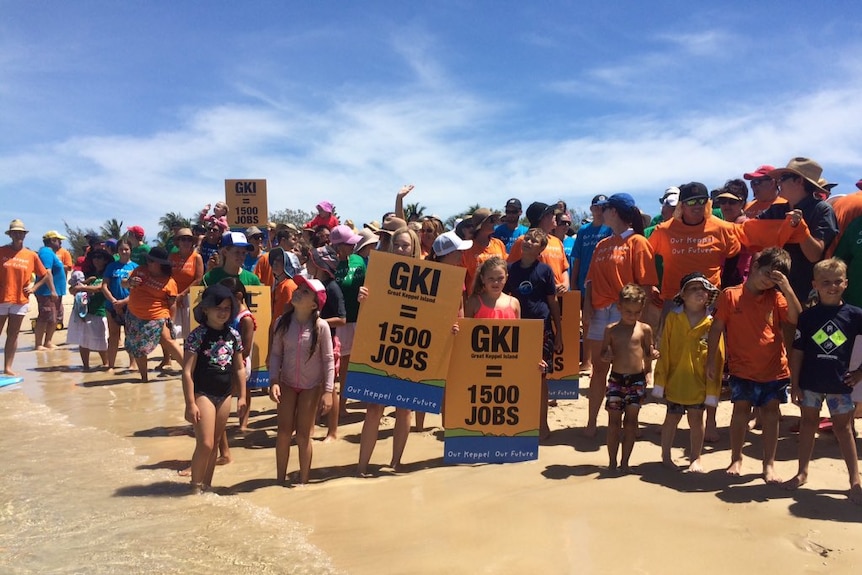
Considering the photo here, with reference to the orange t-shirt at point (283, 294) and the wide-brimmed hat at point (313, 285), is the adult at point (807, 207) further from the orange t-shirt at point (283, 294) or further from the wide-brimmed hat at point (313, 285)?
the orange t-shirt at point (283, 294)

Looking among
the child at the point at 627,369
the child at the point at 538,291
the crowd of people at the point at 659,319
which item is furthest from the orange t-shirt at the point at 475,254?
the child at the point at 627,369

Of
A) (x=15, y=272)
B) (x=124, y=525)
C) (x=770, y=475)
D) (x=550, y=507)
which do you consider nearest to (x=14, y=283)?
(x=15, y=272)

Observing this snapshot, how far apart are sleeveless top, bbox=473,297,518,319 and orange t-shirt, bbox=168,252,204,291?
5355 millimetres

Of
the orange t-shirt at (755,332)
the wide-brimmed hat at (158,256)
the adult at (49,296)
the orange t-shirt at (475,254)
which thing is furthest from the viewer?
the adult at (49,296)

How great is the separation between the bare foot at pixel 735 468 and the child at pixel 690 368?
8.6 inches

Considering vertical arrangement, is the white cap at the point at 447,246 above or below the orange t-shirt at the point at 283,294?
above

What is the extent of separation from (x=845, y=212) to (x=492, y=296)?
3.38 meters

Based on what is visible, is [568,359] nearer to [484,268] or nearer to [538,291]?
[538,291]

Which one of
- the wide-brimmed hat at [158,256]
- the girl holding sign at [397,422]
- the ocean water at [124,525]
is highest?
the wide-brimmed hat at [158,256]

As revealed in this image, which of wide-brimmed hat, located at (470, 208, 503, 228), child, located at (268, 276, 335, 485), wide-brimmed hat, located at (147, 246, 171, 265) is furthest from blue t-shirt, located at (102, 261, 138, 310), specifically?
child, located at (268, 276, 335, 485)

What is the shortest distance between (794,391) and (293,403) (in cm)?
399

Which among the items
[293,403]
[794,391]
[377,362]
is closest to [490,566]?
[377,362]

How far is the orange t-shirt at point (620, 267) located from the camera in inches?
252

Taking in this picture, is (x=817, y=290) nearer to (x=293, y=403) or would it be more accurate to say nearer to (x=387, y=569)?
(x=387, y=569)
